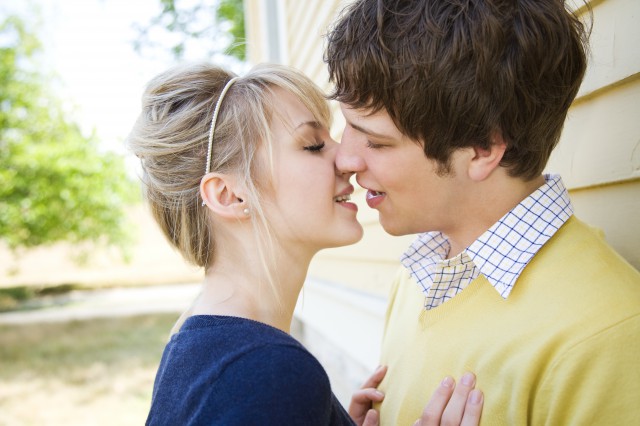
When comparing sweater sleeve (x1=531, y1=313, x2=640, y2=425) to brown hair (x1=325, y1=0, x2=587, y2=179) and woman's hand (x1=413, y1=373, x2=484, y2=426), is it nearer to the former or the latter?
woman's hand (x1=413, y1=373, x2=484, y2=426)

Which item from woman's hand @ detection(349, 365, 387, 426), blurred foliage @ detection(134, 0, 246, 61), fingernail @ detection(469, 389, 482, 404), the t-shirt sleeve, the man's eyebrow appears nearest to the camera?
the t-shirt sleeve

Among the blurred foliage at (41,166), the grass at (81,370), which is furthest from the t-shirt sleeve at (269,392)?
the blurred foliage at (41,166)

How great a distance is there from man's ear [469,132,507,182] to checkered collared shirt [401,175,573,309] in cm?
13

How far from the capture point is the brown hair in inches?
60.2

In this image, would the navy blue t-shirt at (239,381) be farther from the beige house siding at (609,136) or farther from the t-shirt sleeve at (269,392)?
the beige house siding at (609,136)

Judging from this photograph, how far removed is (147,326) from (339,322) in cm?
746

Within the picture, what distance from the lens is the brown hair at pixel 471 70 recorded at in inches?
60.2

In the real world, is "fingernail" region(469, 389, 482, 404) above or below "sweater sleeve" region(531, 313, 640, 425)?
below

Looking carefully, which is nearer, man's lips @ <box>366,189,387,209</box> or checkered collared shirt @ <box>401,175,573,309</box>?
checkered collared shirt @ <box>401,175,573,309</box>

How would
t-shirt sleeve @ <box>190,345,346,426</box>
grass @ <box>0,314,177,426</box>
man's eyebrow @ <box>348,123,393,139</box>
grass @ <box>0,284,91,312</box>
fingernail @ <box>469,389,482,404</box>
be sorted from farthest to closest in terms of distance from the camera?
grass @ <box>0,284,91,312</box>, grass @ <box>0,314,177,426</box>, man's eyebrow @ <box>348,123,393,139</box>, fingernail @ <box>469,389,482,404</box>, t-shirt sleeve @ <box>190,345,346,426</box>

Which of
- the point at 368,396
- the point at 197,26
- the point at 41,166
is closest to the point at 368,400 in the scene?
the point at 368,396

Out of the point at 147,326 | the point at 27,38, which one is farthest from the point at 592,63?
the point at 27,38

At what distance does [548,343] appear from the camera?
133 centimetres

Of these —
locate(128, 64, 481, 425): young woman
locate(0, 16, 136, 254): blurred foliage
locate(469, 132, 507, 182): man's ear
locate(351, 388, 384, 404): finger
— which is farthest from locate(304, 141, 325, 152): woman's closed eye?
locate(0, 16, 136, 254): blurred foliage
